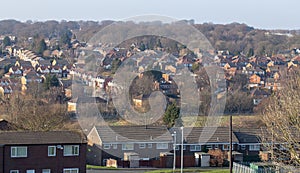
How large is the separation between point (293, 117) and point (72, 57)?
47601 millimetres

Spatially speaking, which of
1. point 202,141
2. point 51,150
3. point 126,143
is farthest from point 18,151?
point 202,141

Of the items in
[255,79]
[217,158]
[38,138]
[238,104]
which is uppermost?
[255,79]

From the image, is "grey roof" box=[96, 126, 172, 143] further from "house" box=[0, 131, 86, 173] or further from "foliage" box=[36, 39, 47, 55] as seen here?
"foliage" box=[36, 39, 47, 55]

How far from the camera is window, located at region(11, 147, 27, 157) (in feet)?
48.2

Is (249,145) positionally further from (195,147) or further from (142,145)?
(142,145)

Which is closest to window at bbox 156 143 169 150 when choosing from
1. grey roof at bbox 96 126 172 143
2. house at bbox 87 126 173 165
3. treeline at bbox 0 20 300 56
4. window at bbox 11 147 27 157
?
house at bbox 87 126 173 165

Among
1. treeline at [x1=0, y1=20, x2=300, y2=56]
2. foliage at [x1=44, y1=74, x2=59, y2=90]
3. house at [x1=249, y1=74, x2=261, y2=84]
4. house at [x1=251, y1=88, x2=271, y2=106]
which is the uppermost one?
treeline at [x1=0, y1=20, x2=300, y2=56]

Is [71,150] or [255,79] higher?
[255,79]

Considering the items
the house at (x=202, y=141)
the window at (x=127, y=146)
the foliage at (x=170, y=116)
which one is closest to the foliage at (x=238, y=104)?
the foliage at (x=170, y=116)

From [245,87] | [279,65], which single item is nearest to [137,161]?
[245,87]

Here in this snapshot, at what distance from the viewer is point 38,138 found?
15070mm

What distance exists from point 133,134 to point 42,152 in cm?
551

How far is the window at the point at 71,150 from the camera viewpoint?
15144 millimetres

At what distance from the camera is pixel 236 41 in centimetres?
7481
